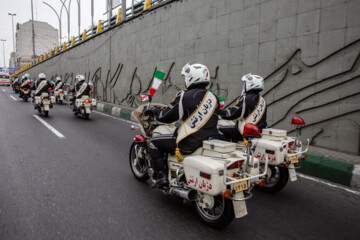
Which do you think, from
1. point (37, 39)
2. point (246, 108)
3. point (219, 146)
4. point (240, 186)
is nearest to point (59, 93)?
point (246, 108)

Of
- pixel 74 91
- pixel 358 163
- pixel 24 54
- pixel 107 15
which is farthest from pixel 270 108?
pixel 24 54

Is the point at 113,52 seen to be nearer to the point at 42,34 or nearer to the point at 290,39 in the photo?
the point at 290,39

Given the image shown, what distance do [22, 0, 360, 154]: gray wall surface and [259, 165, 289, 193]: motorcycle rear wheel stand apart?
2822 millimetres

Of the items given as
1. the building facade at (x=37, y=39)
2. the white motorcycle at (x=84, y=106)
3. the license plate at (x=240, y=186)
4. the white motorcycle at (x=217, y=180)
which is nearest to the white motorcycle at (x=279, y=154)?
the white motorcycle at (x=217, y=180)

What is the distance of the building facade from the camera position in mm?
94125

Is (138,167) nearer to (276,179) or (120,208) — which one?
(120,208)

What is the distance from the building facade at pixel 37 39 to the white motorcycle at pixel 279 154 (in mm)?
96855

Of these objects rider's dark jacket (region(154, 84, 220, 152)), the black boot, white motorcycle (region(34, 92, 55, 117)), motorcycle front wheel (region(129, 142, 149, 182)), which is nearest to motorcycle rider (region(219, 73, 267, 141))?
rider's dark jacket (region(154, 84, 220, 152))

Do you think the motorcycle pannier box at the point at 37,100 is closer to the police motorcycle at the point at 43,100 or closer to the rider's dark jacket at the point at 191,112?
the police motorcycle at the point at 43,100

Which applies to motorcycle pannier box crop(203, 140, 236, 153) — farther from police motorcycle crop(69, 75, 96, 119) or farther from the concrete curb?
police motorcycle crop(69, 75, 96, 119)

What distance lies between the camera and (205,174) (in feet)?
8.99

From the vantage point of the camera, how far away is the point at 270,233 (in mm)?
2939

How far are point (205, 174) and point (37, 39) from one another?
109083 millimetres

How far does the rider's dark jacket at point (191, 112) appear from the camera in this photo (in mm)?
3162
